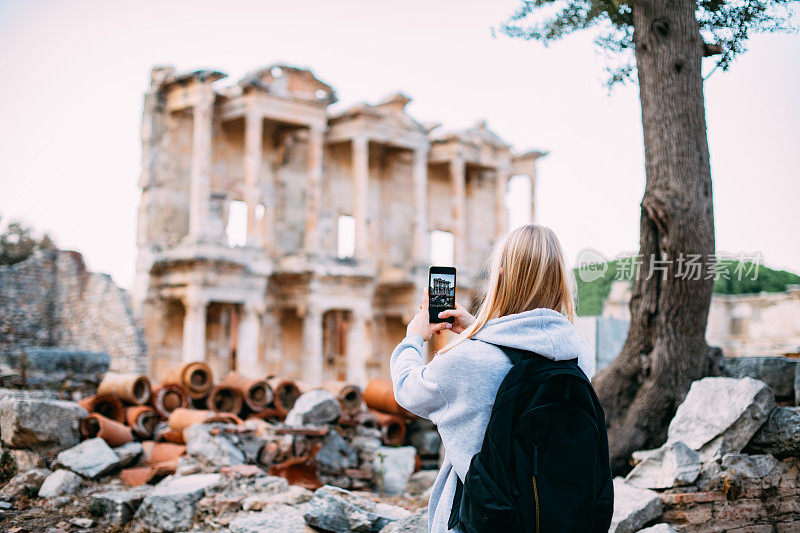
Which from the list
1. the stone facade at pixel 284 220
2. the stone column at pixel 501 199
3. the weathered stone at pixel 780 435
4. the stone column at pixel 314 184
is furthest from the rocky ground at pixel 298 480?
the stone column at pixel 501 199

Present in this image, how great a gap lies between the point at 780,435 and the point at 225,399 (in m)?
8.05

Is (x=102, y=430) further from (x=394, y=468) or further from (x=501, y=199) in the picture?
(x=501, y=199)

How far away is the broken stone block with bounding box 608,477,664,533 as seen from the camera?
516cm

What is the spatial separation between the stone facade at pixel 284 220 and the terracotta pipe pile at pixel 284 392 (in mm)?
10841

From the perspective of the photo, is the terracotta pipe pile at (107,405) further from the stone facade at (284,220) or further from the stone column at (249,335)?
the stone column at (249,335)

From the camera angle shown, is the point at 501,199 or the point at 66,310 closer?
the point at 66,310

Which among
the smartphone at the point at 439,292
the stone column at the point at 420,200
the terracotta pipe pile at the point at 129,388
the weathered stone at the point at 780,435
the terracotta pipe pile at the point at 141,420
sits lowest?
the terracotta pipe pile at the point at 141,420

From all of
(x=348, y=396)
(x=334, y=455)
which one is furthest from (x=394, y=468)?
(x=348, y=396)

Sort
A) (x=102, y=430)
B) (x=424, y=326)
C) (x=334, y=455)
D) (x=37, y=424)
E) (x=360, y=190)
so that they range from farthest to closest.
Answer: (x=360, y=190) → (x=334, y=455) → (x=102, y=430) → (x=37, y=424) → (x=424, y=326)

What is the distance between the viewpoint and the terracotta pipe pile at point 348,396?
455 inches

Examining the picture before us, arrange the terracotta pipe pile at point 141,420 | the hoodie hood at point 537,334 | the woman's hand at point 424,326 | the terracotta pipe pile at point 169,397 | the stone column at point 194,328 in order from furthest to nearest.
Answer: the stone column at point 194,328, the terracotta pipe pile at point 169,397, the terracotta pipe pile at point 141,420, the woman's hand at point 424,326, the hoodie hood at point 537,334

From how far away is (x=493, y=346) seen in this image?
2.56m

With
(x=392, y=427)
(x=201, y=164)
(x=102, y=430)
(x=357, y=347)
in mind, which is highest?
(x=201, y=164)

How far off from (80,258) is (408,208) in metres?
13.9
